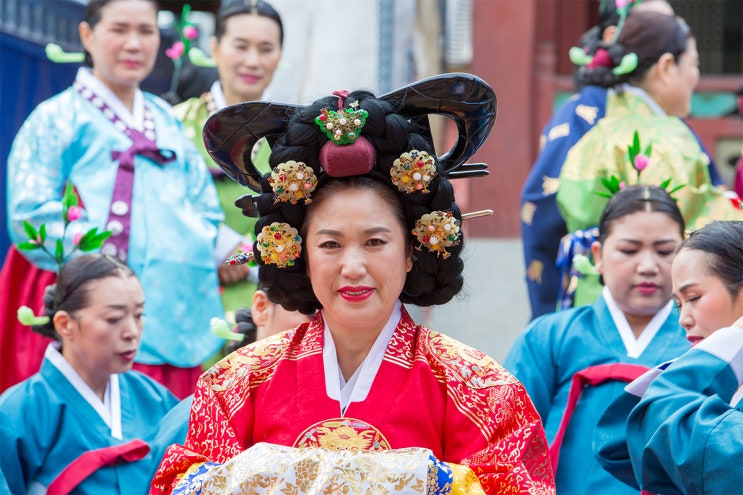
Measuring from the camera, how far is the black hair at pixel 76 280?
16.4ft

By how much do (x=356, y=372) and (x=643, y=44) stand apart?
326 cm

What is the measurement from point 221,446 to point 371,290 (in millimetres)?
516

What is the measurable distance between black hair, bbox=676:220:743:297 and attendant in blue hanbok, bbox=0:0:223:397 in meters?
2.44

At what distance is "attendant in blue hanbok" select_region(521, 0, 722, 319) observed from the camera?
650 cm

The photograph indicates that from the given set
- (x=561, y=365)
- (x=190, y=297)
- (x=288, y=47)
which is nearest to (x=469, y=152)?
(x=561, y=365)

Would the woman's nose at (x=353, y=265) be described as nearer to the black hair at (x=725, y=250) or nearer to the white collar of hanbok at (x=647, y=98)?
the black hair at (x=725, y=250)

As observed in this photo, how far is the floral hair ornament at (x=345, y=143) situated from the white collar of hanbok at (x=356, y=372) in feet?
1.35

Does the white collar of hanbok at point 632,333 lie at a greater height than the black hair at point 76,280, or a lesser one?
lesser

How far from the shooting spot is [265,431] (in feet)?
11.1

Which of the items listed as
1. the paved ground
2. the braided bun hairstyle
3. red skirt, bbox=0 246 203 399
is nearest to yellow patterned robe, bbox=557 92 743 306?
the paved ground

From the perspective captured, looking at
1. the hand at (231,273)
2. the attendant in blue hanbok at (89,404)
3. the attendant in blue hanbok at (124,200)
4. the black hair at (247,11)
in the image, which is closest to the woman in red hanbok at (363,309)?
the attendant in blue hanbok at (89,404)

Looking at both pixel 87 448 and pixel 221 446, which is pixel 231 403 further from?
pixel 87 448

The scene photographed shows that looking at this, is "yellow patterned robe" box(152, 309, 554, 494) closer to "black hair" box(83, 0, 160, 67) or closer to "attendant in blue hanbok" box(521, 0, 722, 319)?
"black hair" box(83, 0, 160, 67)

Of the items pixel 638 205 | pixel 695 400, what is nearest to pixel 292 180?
pixel 695 400
